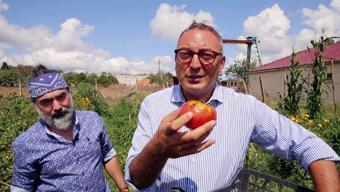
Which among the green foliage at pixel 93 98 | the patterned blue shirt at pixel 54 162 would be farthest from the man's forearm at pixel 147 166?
the green foliage at pixel 93 98

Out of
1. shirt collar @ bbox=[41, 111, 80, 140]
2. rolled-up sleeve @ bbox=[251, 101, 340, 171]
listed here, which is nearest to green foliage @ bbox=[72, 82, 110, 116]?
shirt collar @ bbox=[41, 111, 80, 140]

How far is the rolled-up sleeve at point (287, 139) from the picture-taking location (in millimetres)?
1839

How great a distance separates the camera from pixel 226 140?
6.40 ft

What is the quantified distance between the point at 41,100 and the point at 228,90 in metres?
1.60

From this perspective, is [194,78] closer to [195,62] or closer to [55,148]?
[195,62]

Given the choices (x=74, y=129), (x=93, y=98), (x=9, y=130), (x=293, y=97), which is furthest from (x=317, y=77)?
(x=93, y=98)

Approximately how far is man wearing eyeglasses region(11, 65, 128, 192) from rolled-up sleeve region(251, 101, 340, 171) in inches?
58.4

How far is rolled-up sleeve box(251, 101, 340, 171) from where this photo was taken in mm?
1839

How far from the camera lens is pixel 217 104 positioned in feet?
6.65

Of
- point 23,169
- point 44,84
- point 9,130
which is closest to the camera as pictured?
point 23,169

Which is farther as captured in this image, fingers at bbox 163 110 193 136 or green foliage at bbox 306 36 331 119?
green foliage at bbox 306 36 331 119

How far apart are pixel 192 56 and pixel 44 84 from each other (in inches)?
62.0

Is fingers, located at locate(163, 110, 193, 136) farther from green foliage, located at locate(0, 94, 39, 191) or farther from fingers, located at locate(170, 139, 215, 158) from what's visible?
green foliage, located at locate(0, 94, 39, 191)

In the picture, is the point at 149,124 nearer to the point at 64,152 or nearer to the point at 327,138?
the point at 64,152
